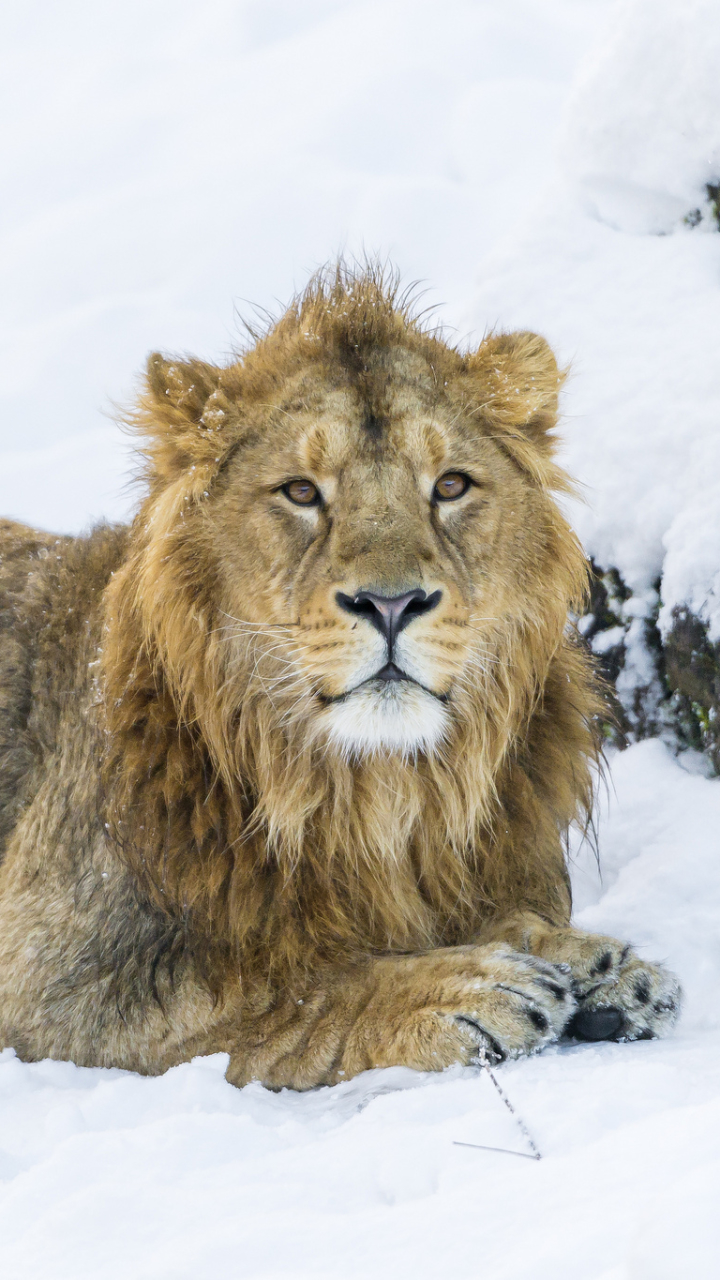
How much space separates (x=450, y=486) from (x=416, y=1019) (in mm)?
1248

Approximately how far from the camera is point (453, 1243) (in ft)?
6.26

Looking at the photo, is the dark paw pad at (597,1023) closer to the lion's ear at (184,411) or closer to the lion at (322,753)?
the lion at (322,753)

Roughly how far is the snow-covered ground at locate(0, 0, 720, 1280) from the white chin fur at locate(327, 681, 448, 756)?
0.74 meters

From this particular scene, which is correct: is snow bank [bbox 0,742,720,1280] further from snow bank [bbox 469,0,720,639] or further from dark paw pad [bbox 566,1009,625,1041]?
snow bank [bbox 469,0,720,639]

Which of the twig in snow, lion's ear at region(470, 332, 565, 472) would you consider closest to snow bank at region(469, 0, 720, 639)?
lion's ear at region(470, 332, 565, 472)

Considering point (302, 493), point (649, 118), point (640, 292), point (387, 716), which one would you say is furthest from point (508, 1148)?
point (649, 118)

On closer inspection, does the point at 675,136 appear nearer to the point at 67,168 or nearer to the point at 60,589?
the point at 60,589

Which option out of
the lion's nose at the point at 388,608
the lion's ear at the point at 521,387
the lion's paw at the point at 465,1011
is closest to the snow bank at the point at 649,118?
the lion's ear at the point at 521,387

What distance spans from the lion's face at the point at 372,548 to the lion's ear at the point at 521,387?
2.3 inches

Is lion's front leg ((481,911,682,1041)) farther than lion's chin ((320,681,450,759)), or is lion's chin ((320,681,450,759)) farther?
lion's front leg ((481,911,682,1041))

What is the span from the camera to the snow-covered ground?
2.04 meters

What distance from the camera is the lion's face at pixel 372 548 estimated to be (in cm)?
283

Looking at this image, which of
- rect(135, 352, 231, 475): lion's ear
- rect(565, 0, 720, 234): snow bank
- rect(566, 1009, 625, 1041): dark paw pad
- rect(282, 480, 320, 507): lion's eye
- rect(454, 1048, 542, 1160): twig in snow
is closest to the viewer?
rect(454, 1048, 542, 1160): twig in snow

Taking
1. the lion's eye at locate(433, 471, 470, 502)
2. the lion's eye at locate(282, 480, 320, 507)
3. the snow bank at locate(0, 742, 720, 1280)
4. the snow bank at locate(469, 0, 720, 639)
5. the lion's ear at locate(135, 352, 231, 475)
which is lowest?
the snow bank at locate(0, 742, 720, 1280)
